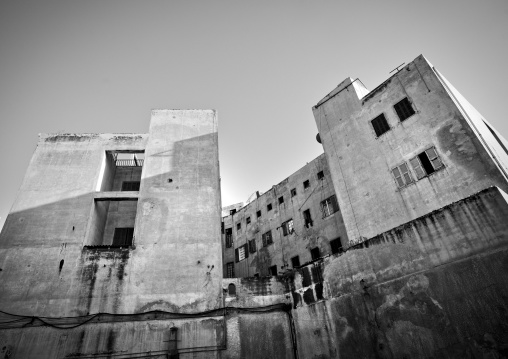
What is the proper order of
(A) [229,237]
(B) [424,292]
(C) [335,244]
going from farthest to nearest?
(A) [229,237], (C) [335,244], (B) [424,292]

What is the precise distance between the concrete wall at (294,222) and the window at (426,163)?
25.3 ft

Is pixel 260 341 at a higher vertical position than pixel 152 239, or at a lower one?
lower

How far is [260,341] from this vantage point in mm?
12781

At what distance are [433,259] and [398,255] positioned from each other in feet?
3.83

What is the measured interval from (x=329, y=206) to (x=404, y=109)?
9.30m

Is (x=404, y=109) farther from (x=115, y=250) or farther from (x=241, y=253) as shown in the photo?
(x=241, y=253)

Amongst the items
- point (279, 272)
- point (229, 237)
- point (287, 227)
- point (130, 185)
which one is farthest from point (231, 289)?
point (229, 237)

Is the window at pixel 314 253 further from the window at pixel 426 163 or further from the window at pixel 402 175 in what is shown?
the window at pixel 426 163

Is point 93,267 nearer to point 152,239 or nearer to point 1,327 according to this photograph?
point 152,239

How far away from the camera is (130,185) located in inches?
802

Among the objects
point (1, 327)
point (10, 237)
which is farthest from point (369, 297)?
point (10, 237)

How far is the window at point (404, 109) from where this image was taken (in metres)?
17.0

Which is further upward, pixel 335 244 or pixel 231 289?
pixel 335 244

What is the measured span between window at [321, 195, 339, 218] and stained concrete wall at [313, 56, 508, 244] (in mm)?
4182
